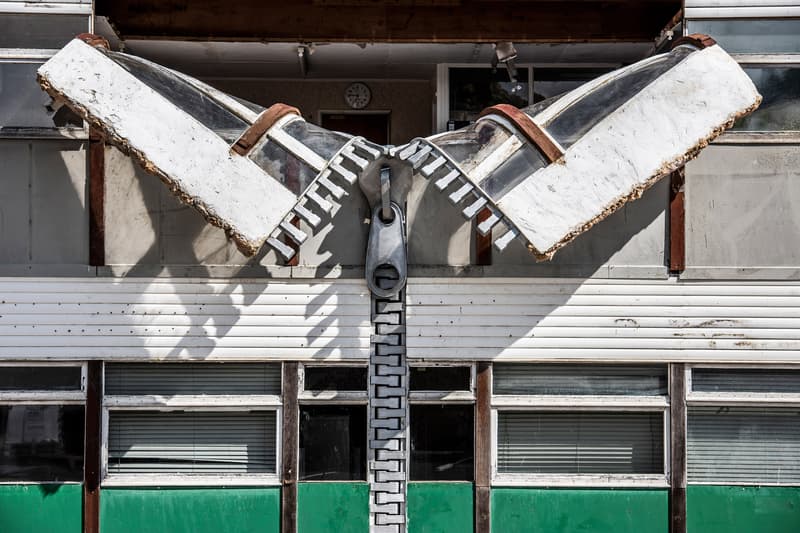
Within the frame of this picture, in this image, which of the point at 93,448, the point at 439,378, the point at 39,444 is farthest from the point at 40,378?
the point at 439,378

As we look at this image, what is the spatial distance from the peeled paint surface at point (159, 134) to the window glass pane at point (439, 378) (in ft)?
7.40

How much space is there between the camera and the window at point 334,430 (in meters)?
8.52

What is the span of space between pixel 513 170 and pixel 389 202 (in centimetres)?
144

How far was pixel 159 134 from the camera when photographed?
23.9ft

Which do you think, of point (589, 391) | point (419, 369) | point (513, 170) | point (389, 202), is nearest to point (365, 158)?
point (389, 202)

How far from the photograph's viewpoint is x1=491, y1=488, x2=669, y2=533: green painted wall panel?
8.41 m

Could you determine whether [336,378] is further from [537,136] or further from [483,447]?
[537,136]

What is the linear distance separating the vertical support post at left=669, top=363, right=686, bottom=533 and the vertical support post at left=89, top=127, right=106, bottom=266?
575cm

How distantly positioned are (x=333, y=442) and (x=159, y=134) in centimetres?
342

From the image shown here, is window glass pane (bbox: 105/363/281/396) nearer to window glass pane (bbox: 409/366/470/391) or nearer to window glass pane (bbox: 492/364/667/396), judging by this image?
window glass pane (bbox: 409/366/470/391)

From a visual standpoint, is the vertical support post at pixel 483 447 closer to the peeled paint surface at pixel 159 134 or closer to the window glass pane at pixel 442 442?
the window glass pane at pixel 442 442

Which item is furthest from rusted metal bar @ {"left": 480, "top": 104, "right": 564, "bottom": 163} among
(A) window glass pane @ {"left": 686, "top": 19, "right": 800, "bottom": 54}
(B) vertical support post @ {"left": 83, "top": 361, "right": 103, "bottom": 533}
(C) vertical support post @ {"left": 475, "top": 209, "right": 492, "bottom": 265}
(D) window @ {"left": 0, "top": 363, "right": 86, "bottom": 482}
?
(D) window @ {"left": 0, "top": 363, "right": 86, "bottom": 482}

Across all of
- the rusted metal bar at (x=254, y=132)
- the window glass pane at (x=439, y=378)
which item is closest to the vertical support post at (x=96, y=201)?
the rusted metal bar at (x=254, y=132)

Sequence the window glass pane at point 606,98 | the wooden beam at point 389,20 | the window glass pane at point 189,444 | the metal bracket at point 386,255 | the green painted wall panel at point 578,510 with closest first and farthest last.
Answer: the window glass pane at point 606,98
the metal bracket at point 386,255
the green painted wall panel at point 578,510
the window glass pane at point 189,444
the wooden beam at point 389,20
